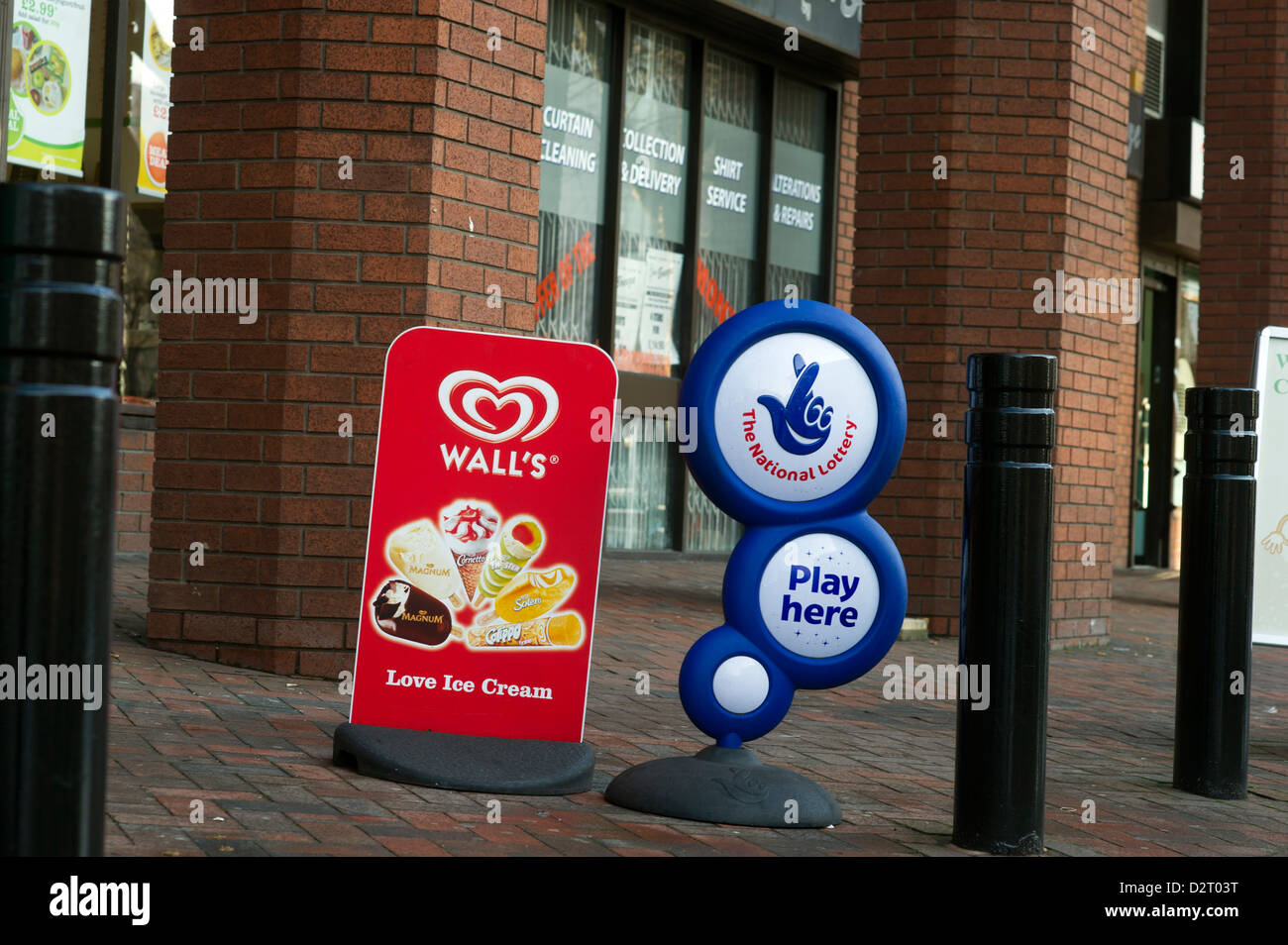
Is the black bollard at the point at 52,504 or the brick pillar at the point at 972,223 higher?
the brick pillar at the point at 972,223

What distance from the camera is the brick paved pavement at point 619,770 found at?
12.9ft

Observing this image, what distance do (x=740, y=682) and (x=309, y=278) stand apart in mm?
2711

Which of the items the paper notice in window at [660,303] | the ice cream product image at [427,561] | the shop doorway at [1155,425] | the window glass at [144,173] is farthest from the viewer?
the shop doorway at [1155,425]

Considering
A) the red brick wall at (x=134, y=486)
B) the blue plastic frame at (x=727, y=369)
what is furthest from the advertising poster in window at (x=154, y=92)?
the blue plastic frame at (x=727, y=369)

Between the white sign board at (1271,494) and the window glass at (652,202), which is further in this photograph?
the window glass at (652,202)

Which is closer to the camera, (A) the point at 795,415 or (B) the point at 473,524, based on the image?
(A) the point at 795,415

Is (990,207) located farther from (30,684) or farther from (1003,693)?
(30,684)

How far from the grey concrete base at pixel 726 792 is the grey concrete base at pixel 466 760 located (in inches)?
6.5

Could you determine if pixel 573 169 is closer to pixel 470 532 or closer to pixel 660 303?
pixel 660 303

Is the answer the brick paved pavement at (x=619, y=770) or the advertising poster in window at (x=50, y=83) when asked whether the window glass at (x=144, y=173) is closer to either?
the advertising poster in window at (x=50, y=83)
